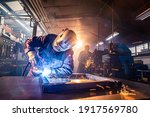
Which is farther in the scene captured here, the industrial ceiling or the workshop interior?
the industrial ceiling

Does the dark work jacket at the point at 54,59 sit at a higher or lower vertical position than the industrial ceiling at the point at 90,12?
lower

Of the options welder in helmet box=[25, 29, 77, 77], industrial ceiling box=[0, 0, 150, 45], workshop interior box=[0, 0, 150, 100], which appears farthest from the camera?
industrial ceiling box=[0, 0, 150, 45]

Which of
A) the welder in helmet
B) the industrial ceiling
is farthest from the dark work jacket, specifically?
the industrial ceiling

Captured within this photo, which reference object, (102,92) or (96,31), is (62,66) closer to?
(102,92)

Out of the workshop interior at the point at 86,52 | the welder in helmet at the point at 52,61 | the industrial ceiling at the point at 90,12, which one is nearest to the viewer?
the workshop interior at the point at 86,52

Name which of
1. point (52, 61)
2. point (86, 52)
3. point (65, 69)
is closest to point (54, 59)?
point (52, 61)

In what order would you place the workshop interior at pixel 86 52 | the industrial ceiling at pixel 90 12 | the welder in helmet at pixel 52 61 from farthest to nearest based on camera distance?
1. the industrial ceiling at pixel 90 12
2. the welder in helmet at pixel 52 61
3. the workshop interior at pixel 86 52

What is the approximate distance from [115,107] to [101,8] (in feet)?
10.2

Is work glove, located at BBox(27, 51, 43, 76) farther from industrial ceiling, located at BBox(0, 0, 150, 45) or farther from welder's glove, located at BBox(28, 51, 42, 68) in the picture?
industrial ceiling, located at BBox(0, 0, 150, 45)

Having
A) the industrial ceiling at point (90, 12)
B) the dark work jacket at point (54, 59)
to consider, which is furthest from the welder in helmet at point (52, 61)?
the industrial ceiling at point (90, 12)

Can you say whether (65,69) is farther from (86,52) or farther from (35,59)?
(86,52)

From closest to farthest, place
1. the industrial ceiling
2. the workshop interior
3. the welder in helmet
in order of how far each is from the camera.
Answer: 1. the workshop interior
2. the welder in helmet
3. the industrial ceiling

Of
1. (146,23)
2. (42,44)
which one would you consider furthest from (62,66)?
(146,23)

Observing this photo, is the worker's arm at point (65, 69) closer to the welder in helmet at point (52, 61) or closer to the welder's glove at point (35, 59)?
the welder in helmet at point (52, 61)
